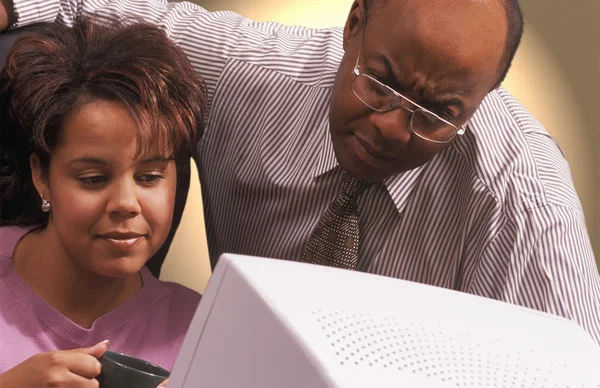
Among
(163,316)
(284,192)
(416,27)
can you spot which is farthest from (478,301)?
(284,192)

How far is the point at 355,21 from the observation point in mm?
1157

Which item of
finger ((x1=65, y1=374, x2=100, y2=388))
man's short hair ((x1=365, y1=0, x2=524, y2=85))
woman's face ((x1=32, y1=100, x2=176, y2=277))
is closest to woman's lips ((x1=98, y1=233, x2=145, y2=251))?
woman's face ((x1=32, y1=100, x2=176, y2=277))

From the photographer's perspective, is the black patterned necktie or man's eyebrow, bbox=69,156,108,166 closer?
man's eyebrow, bbox=69,156,108,166

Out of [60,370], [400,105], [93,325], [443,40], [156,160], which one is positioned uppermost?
[443,40]

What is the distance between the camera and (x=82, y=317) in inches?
41.1

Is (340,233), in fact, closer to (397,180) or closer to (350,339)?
(397,180)

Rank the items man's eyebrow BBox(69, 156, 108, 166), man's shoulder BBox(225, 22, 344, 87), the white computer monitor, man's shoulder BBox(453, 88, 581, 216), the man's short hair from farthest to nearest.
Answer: man's shoulder BBox(225, 22, 344, 87) → man's shoulder BBox(453, 88, 581, 216) → the man's short hair → man's eyebrow BBox(69, 156, 108, 166) → the white computer monitor

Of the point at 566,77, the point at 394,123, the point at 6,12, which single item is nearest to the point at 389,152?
the point at 394,123

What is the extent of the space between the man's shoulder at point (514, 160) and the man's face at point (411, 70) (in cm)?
13

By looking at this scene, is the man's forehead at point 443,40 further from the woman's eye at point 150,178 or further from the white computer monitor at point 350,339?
the white computer monitor at point 350,339

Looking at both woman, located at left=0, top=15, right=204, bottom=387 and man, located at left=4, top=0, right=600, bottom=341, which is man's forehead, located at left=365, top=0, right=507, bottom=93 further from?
woman, located at left=0, top=15, right=204, bottom=387

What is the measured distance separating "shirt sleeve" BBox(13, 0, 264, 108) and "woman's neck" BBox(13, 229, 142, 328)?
15.2 inches

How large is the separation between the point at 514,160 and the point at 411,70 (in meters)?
0.29

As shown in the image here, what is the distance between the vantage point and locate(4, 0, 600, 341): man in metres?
1.05
